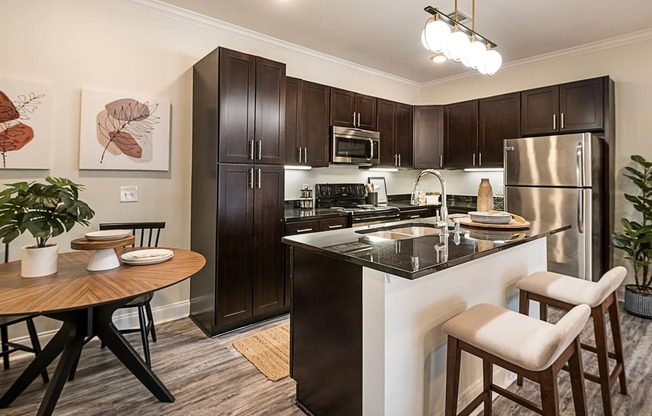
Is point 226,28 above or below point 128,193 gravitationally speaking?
above

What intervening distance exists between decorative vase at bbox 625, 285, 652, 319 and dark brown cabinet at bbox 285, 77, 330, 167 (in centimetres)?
331

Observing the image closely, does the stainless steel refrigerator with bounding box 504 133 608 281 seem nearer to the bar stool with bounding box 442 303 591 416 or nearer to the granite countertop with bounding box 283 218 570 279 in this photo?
the granite countertop with bounding box 283 218 570 279

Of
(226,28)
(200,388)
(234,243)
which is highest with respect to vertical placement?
(226,28)

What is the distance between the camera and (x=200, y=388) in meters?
2.07

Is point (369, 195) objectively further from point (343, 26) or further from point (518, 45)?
point (518, 45)

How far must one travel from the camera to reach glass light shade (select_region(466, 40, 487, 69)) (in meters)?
2.12

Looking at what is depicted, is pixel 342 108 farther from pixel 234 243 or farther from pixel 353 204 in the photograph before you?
pixel 234 243

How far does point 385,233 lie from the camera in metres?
2.29

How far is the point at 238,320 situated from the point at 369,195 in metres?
2.49

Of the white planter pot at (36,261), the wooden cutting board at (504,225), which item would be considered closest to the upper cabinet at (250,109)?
the white planter pot at (36,261)

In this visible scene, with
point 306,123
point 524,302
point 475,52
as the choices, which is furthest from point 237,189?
point 524,302

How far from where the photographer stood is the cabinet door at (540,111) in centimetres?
379

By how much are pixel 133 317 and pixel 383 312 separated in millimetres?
2470

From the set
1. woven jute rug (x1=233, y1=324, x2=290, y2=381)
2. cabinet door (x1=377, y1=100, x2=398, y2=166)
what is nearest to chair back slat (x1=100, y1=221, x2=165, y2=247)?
woven jute rug (x1=233, y1=324, x2=290, y2=381)
